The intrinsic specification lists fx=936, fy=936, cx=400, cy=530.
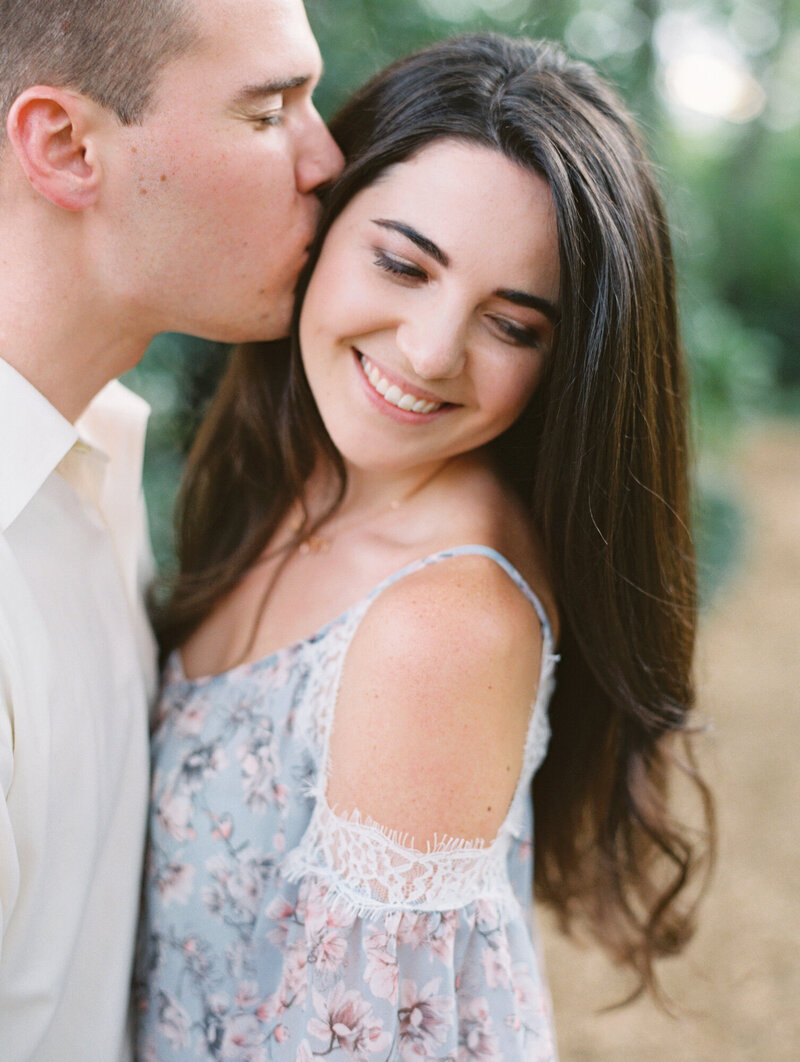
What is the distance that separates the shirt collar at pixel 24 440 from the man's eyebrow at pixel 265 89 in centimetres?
62

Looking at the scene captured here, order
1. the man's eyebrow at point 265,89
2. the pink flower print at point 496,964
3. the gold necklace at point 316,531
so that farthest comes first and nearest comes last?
the gold necklace at point 316,531, the man's eyebrow at point 265,89, the pink flower print at point 496,964

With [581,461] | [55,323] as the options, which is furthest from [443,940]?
[55,323]

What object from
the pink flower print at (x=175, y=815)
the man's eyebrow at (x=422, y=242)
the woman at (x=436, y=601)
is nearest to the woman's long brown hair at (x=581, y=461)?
the woman at (x=436, y=601)

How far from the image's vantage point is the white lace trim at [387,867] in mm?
1416

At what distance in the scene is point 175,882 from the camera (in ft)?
5.49

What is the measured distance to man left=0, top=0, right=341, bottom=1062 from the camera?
145 centimetres

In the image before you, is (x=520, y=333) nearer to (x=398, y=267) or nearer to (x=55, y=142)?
(x=398, y=267)

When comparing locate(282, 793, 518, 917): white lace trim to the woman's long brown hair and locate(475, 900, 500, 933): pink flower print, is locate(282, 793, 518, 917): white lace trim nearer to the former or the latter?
locate(475, 900, 500, 933): pink flower print

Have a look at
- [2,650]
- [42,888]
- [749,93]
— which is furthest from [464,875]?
[749,93]

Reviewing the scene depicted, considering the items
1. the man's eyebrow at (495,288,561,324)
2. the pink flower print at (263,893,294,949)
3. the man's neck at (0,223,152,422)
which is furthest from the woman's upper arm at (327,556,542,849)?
the man's neck at (0,223,152,422)

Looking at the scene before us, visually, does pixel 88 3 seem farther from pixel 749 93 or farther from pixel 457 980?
pixel 749 93

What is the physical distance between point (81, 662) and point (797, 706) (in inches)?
178

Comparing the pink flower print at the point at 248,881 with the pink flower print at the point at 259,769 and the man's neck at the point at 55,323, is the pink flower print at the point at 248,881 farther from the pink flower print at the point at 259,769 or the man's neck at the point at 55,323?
the man's neck at the point at 55,323

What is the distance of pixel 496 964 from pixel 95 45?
1.63 meters
